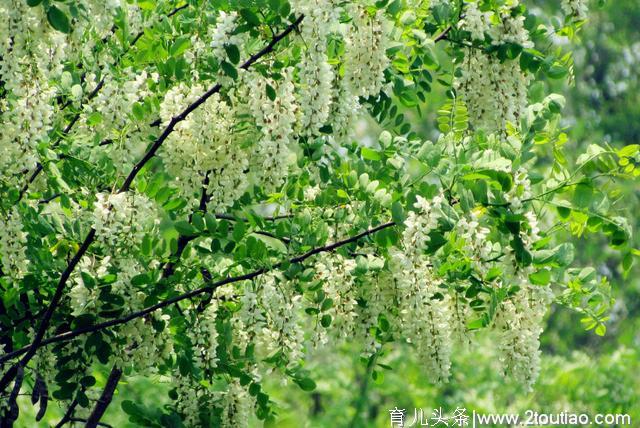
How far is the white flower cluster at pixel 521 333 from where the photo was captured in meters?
4.12

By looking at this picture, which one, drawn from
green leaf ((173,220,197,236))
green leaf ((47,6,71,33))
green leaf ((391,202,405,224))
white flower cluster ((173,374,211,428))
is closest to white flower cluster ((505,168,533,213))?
green leaf ((391,202,405,224))

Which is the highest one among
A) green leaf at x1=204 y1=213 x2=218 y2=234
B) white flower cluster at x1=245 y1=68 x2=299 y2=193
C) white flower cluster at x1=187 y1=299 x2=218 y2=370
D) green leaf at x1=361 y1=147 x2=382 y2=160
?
green leaf at x1=361 y1=147 x2=382 y2=160

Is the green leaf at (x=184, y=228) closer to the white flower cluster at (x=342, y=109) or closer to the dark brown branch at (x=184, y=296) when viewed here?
the dark brown branch at (x=184, y=296)

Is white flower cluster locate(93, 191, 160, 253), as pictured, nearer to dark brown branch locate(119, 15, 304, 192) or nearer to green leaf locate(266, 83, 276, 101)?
dark brown branch locate(119, 15, 304, 192)

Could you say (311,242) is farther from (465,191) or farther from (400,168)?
(465,191)

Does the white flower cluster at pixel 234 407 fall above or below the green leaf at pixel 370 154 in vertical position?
below

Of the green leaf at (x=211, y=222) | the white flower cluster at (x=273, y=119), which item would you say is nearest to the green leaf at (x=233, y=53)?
the white flower cluster at (x=273, y=119)

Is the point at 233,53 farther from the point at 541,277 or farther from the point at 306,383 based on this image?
the point at 306,383

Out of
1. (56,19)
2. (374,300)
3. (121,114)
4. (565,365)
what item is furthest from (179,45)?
(565,365)

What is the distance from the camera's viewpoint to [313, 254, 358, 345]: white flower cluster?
4.30m

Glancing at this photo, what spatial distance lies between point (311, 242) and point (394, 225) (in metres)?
0.33

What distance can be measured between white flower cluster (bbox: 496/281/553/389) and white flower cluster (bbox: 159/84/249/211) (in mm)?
1150

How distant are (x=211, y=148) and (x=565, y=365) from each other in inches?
425

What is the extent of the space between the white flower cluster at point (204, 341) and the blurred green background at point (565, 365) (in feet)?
3.58
